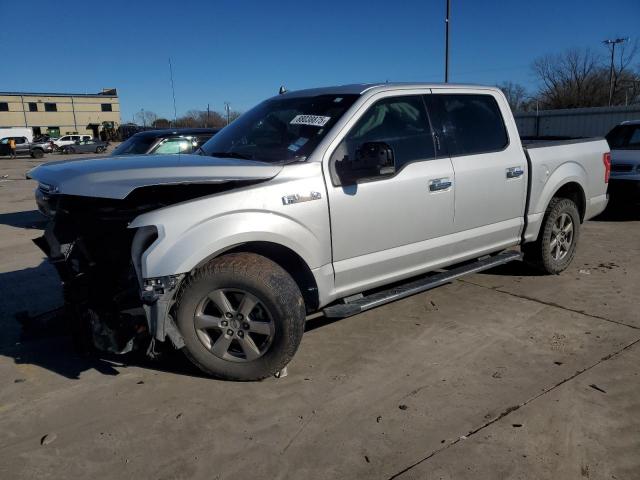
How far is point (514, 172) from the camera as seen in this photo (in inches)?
187

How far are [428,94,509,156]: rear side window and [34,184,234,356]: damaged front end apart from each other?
2.07 meters

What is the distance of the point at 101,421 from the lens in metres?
3.03

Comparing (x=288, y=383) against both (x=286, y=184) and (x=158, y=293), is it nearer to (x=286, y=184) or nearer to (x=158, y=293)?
(x=158, y=293)

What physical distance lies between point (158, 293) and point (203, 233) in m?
0.44

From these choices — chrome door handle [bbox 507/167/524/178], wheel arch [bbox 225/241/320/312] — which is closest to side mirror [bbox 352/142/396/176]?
wheel arch [bbox 225/241/320/312]

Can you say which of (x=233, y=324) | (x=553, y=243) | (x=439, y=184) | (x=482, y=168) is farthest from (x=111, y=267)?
(x=553, y=243)

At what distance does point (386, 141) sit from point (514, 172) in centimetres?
149

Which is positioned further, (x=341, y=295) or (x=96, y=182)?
(x=341, y=295)

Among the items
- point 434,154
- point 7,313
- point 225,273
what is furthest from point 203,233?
point 7,313

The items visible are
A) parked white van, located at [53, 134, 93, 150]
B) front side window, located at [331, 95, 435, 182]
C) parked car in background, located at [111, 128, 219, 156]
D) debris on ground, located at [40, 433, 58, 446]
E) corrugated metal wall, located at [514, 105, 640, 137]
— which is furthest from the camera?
parked white van, located at [53, 134, 93, 150]

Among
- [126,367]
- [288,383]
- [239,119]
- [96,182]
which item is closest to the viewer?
[96,182]

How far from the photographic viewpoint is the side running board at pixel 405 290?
3615mm

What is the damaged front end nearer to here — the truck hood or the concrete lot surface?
the truck hood

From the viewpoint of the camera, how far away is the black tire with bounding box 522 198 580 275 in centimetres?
525
